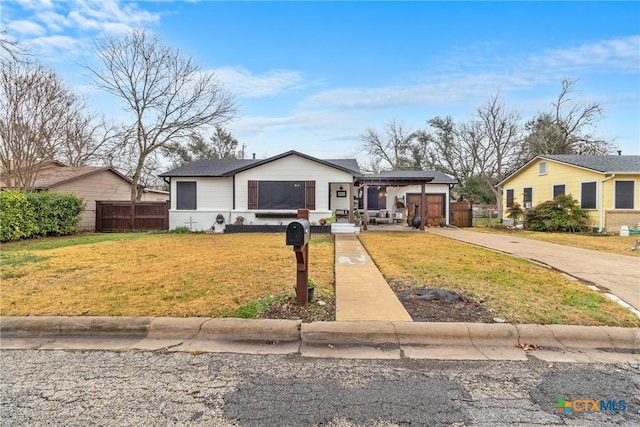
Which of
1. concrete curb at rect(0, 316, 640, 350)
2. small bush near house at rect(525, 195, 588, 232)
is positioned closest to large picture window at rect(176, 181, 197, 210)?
concrete curb at rect(0, 316, 640, 350)

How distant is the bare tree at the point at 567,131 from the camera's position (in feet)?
87.4

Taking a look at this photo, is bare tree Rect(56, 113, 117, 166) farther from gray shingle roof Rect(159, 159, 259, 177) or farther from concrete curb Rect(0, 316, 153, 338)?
concrete curb Rect(0, 316, 153, 338)

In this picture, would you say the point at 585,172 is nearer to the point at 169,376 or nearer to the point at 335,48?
the point at 335,48

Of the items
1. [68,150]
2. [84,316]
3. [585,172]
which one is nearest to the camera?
[84,316]

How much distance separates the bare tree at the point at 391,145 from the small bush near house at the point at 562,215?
18.5m

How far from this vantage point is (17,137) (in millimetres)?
12750

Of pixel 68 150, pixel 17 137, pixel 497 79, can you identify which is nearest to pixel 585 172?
pixel 497 79

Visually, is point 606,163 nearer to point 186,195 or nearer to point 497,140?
point 497,140

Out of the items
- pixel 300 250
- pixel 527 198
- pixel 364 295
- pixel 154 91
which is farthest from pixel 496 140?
pixel 300 250

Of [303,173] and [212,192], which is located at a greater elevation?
[303,173]

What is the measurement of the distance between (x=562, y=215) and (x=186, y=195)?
1801cm

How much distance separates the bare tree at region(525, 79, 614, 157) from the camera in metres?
26.6

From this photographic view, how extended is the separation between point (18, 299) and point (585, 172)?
20502 millimetres

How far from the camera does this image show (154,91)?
18438 mm
